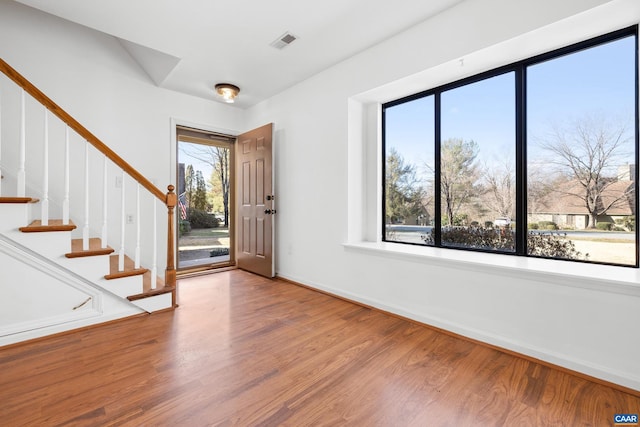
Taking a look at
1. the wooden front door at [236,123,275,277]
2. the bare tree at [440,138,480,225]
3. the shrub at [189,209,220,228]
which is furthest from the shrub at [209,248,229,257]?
the bare tree at [440,138,480,225]

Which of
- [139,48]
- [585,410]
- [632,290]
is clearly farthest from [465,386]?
[139,48]

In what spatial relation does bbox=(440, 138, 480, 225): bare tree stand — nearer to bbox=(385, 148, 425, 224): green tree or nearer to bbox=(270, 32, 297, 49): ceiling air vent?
bbox=(385, 148, 425, 224): green tree

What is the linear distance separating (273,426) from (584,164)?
2.67 meters

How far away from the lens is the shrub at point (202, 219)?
5.04m

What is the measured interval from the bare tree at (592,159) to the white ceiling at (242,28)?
1.38 m

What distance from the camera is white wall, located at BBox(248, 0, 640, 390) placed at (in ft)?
5.70

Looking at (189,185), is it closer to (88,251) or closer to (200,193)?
(200,193)

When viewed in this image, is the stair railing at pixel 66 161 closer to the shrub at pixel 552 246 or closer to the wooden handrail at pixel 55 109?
the wooden handrail at pixel 55 109

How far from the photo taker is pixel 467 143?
8.73 ft

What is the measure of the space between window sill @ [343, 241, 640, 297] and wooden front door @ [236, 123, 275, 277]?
176cm

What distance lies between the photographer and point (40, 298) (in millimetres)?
2191

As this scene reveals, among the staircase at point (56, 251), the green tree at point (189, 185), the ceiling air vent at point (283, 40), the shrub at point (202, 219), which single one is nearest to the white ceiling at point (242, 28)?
the ceiling air vent at point (283, 40)

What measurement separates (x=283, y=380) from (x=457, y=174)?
232 cm

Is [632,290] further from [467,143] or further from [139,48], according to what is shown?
[139,48]
